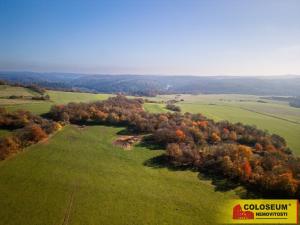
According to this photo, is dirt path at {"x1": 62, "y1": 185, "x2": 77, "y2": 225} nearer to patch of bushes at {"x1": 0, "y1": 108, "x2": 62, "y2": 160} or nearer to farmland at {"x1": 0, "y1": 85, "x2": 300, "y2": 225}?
farmland at {"x1": 0, "y1": 85, "x2": 300, "y2": 225}

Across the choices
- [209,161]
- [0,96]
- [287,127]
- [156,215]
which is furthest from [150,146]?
[0,96]

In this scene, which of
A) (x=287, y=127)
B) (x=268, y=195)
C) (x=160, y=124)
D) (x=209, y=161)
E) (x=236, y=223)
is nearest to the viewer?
(x=236, y=223)

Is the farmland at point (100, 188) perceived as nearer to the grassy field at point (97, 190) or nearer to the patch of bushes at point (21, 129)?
the grassy field at point (97, 190)

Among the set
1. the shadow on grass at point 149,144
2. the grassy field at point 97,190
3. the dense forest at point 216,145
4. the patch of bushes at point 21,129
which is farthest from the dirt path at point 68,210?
the shadow on grass at point 149,144

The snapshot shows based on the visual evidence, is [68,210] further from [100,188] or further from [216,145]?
[216,145]

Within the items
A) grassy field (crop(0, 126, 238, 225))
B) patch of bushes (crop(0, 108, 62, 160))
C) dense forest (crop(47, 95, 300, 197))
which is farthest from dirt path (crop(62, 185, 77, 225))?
dense forest (crop(47, 95, 300, 197))

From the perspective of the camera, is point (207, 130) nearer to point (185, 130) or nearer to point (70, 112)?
point (185, 130)
